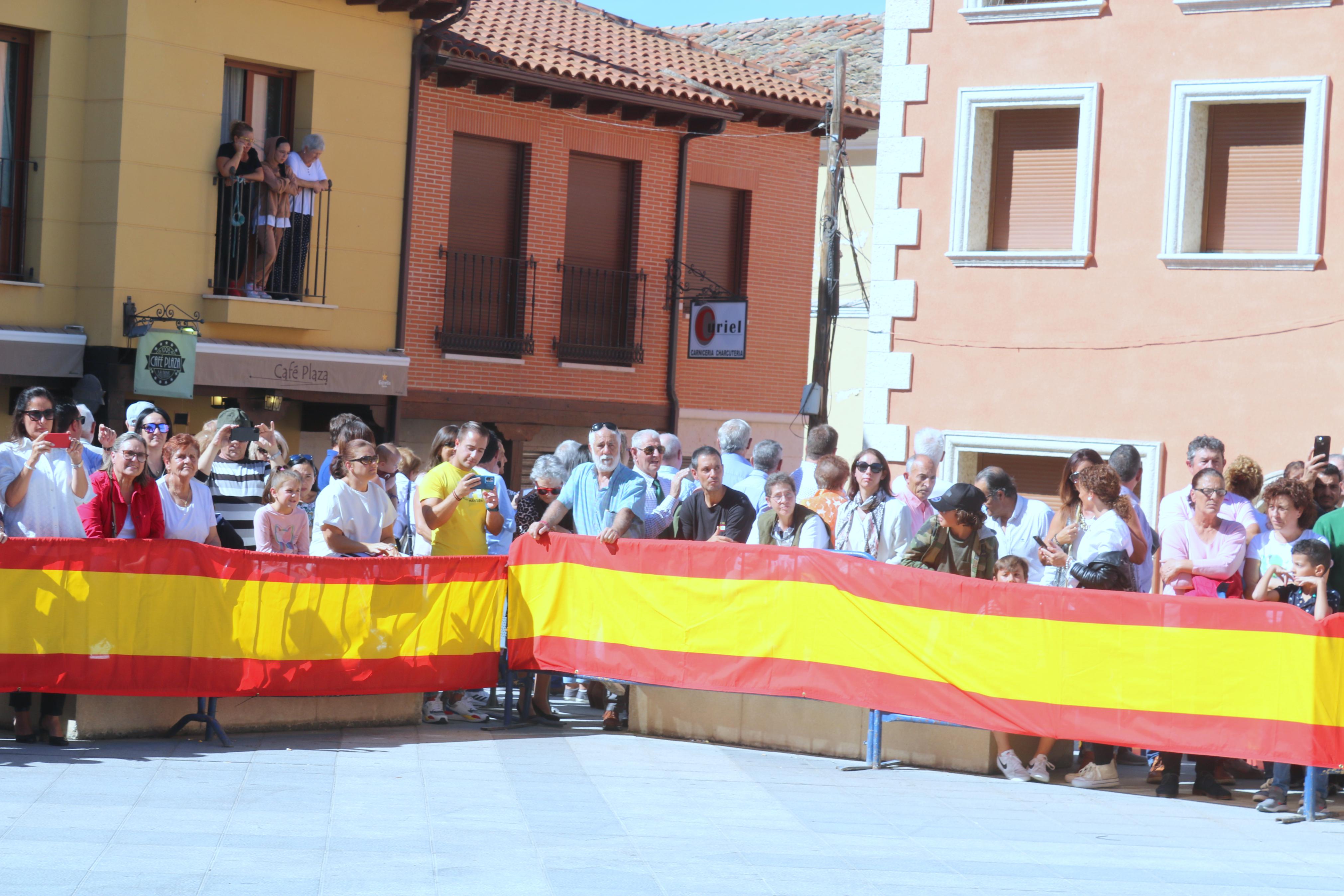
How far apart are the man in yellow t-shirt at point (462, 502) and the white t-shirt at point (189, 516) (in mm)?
1352

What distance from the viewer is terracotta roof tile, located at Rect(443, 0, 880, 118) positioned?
67.0 feet

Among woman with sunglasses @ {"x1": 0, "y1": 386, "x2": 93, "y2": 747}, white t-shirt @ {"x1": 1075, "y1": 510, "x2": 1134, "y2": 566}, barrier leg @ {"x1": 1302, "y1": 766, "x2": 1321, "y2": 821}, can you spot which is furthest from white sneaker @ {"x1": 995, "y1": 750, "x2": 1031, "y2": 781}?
woman with sunglasses @ {"x1": 0, "y1": 386, "x2": 93, "y2": 747}

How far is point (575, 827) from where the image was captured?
7.66 m

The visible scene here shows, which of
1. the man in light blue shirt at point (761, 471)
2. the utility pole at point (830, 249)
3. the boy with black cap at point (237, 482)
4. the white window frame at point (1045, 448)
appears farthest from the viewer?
the utility pole at point (830, 249)

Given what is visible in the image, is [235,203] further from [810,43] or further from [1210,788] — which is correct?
[810,43]

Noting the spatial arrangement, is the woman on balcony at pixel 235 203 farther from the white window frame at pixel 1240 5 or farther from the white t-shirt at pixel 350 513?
the white window frame at pixel 1240 5

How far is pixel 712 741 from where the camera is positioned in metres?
10.3

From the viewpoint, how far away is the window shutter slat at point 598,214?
21719 millimetres

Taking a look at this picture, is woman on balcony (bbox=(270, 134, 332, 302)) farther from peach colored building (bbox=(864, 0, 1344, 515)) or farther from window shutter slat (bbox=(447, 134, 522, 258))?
peach colored building (bbox=(864, 0, 1344, 515))

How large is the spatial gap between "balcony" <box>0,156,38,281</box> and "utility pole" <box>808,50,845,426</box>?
31.9 ft

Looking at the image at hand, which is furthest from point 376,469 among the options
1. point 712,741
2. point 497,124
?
point 497,124

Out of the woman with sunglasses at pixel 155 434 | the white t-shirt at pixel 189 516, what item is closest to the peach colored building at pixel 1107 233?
the woman with sunglasses at pixel 155 434

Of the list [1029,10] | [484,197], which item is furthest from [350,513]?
[484,197]

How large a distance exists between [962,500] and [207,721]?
4.47 meters
